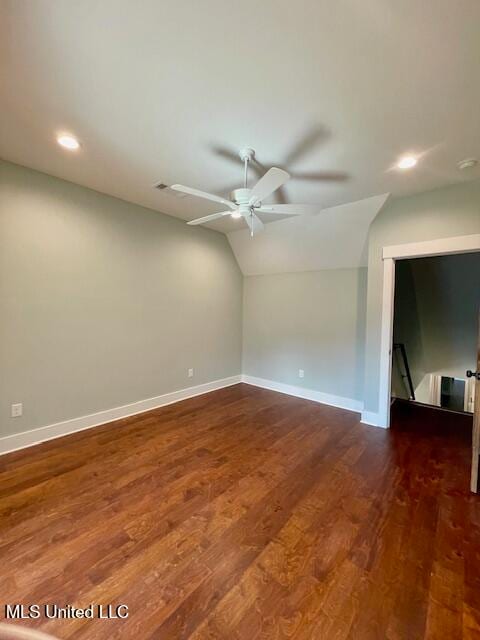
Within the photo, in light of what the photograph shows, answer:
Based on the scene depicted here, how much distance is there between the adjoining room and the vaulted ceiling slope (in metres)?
0.03

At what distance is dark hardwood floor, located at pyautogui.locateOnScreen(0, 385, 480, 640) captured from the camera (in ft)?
4.20

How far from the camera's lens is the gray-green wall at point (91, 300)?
2688 millimetres

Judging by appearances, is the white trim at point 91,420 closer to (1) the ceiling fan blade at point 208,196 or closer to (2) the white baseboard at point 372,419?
(2) the white baseboard at point 372,419

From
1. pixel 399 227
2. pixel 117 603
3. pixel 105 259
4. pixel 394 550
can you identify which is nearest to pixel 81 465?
pixel 117 603

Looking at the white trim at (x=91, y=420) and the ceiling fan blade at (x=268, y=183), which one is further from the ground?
the ceiling fan blade at (x=268, y=183)

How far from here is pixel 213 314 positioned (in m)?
4.68

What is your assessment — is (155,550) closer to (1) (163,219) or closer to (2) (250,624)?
(2) (250,624)

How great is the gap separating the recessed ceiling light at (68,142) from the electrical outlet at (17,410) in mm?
2408

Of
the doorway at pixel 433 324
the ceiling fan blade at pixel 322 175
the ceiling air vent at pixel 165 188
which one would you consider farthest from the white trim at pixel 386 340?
the ceiling air vent at pixel 165 188

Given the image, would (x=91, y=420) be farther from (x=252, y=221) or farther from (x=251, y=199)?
(x=251, y=199)

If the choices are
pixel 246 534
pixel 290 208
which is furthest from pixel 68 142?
pixel 246 534

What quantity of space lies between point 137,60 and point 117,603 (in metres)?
2.76

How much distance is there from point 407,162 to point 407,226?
84cm

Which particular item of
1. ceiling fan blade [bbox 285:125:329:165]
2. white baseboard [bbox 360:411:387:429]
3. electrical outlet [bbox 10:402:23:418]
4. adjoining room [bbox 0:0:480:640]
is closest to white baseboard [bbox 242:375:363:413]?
adjoining room [bbox 0:0:480:640]
